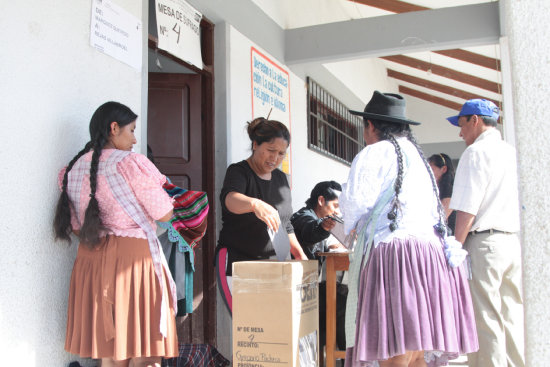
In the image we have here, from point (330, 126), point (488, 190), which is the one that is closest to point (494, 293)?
point (488, 190)

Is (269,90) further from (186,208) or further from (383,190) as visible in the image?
(383,190)

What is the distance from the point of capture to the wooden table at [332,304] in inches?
114

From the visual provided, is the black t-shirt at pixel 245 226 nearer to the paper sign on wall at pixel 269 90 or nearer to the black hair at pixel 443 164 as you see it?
the paper sign on wall at pixel 269 90

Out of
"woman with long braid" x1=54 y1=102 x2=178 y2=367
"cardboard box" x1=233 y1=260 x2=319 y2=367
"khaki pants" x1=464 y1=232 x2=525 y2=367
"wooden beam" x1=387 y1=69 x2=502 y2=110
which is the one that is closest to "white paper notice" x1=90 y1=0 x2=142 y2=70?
"woman with long braid" x1=54 y1=102 x2=178 y2=367

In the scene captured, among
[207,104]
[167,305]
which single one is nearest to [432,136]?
[207,104]

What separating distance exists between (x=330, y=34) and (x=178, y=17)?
1.81m

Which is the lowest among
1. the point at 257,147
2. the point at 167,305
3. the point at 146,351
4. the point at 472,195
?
the point at 146,351

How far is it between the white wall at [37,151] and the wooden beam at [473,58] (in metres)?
6.21

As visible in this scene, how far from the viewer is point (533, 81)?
1028mm

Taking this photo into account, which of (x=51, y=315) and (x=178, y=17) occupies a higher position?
(x=178, y=17)

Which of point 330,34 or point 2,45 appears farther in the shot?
point 330,34

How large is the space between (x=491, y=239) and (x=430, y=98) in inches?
375

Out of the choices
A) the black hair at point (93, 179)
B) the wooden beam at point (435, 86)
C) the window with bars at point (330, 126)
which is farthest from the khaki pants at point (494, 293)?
the wooden beam at point (435, 86)

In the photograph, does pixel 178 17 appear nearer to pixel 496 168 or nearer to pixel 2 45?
pixel 2 45
